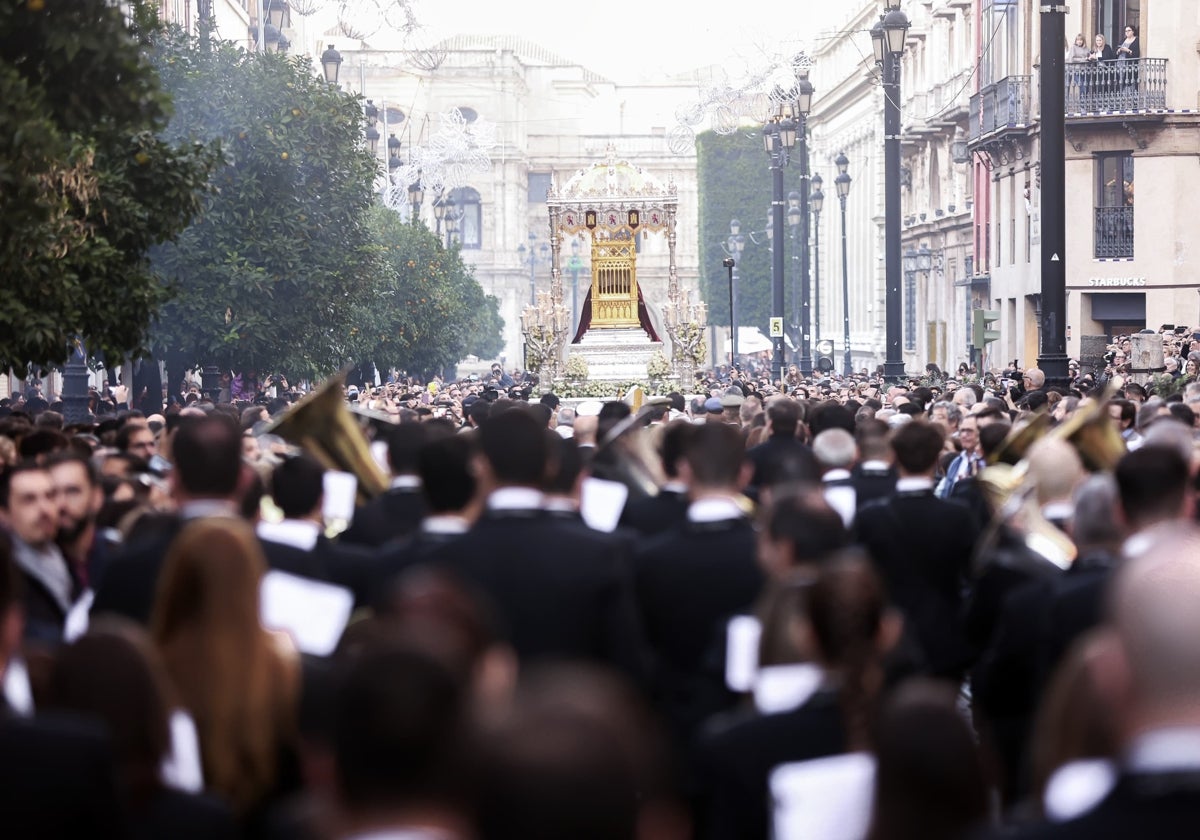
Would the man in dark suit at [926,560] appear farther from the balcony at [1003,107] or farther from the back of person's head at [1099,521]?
the balcony at [1003,107]

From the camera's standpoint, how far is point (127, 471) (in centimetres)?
996

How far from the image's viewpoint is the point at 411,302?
51969 millimetres

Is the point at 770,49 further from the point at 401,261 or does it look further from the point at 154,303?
the point at 154,303

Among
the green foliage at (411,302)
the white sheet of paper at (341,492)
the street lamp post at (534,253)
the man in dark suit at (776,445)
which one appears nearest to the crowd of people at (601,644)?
the white sheet of paper at (341,492)

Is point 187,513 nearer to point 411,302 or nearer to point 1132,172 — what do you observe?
point 1132,172

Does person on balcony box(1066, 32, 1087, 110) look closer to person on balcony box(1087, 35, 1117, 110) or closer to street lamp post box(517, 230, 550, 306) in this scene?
person on balcony box(1087, 35, 1117, 110)

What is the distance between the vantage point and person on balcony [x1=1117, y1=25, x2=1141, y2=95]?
38341 millimetres

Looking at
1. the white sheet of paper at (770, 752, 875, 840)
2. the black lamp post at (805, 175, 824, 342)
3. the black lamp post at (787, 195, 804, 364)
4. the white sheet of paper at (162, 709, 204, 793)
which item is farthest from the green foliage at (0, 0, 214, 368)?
the black lamp post at (787, 195, 804, 364)

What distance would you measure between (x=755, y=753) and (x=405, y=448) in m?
4.25

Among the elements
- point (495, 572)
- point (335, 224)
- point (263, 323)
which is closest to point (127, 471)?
point (495, 572)

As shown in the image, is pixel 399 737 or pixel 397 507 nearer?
pixel 399 737

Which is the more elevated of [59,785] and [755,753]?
[59,785]

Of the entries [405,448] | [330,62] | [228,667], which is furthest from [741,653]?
[330,62]

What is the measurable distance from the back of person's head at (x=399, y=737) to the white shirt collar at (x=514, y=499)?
2.79m
